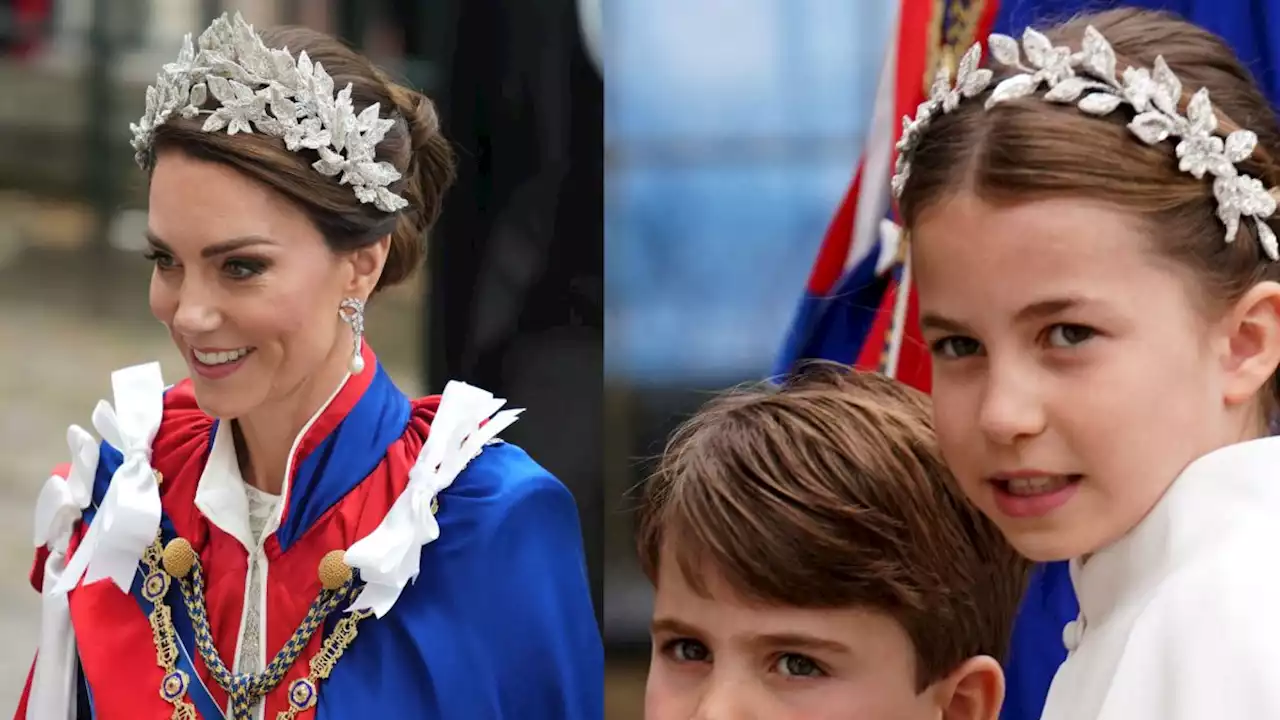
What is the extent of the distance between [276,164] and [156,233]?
0.15 metres

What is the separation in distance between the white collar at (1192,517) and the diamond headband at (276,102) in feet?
2.87

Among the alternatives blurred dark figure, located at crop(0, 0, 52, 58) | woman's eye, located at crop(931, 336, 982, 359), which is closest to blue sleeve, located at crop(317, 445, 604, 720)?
woman's eye, located at crop(931, 336, 982, 359)

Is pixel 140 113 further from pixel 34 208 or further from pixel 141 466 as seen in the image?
pixel 141 466

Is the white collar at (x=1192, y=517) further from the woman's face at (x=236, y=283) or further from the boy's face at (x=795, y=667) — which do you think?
the woman's face at (x=236, y=283)

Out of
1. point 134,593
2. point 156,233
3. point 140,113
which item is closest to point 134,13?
point 140,113

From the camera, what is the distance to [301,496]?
1.60 meters

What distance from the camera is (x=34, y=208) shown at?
2016mm

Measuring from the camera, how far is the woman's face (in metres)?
1.57

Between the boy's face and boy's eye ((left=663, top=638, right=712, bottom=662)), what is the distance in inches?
0.6

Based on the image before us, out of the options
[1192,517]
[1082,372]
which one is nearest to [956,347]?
[1082,372]

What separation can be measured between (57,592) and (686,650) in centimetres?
79

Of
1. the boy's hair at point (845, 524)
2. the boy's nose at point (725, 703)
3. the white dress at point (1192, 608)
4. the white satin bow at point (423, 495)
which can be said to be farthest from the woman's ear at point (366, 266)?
the white dress at point (1192, 608)

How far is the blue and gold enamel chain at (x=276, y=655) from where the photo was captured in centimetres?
155

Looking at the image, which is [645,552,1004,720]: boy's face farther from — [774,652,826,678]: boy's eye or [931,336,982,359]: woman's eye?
[931,336,982,359]: woman's eye
